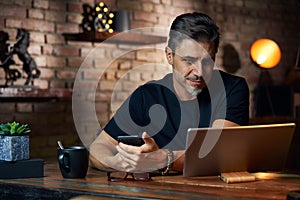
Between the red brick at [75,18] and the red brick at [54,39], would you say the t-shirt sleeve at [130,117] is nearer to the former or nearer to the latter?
the red brick at [54,39]

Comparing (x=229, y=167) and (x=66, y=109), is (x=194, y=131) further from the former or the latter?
(x=66, y=109)

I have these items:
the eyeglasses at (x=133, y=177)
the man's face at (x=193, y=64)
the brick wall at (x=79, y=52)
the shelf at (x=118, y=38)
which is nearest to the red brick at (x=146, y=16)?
the brick wall at (x=79, y=52)

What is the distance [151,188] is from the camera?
2119mm

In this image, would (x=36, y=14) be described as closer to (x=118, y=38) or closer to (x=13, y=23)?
(x=13, y=23)

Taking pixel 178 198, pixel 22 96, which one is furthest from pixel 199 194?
pixel 22 96

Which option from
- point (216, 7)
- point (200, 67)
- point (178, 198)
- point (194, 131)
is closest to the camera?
point (178, 198)

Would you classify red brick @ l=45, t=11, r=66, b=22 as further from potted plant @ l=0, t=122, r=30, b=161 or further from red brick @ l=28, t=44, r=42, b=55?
potted plant @ l=0, t=122, r=30, b=161

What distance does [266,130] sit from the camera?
7.55 ft

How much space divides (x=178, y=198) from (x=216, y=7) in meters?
4.40

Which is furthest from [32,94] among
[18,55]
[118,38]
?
[118,38]

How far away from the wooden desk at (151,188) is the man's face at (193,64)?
63 centimetres

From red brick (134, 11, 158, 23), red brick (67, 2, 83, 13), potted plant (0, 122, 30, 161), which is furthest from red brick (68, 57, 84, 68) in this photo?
potted plant (0, 122, 30, 161)

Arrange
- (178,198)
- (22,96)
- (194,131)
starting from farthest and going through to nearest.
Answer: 1. (22,96)
2. (194,131)
3. (178,198)

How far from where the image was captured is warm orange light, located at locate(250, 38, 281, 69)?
598 centimetres
